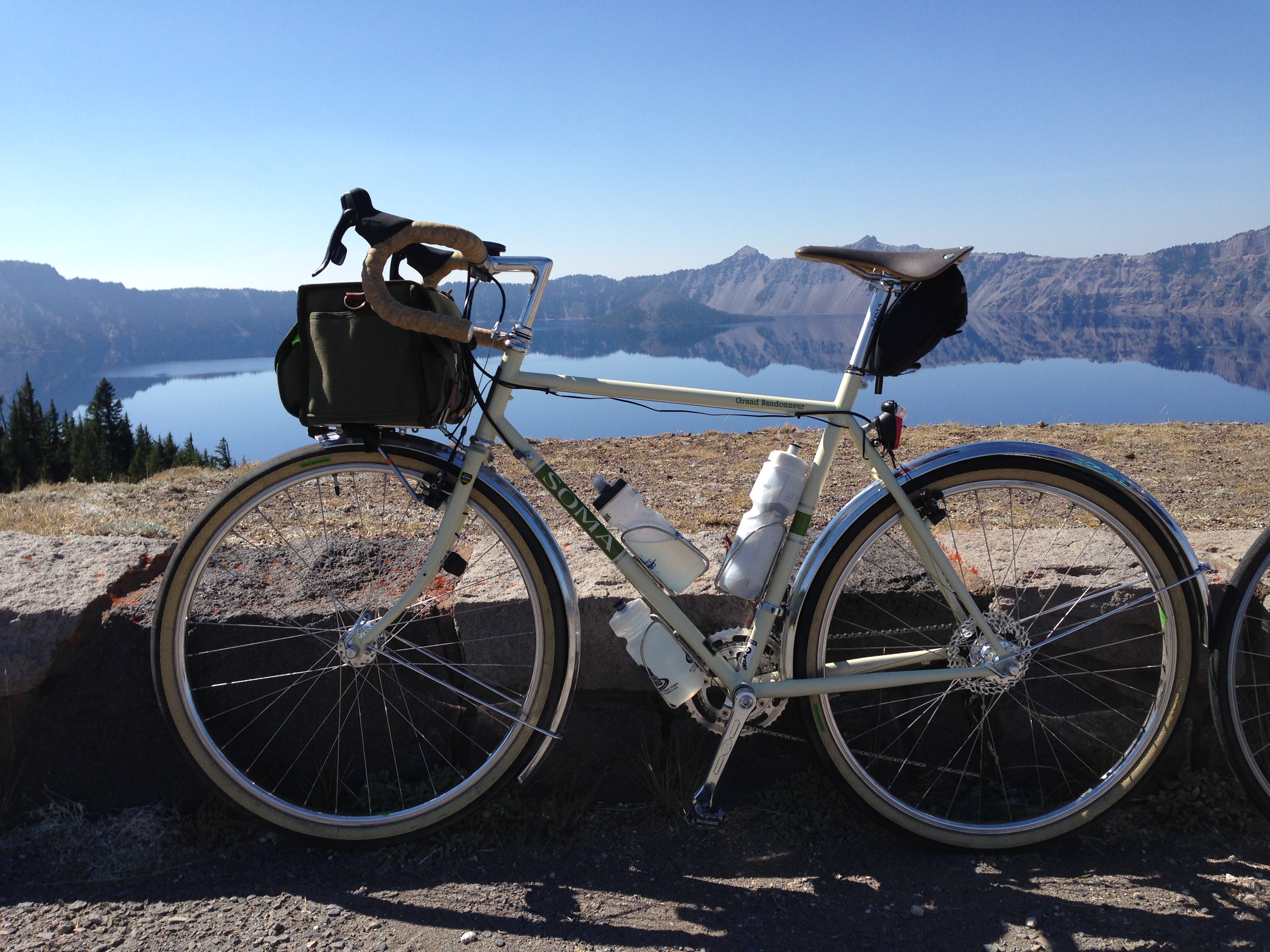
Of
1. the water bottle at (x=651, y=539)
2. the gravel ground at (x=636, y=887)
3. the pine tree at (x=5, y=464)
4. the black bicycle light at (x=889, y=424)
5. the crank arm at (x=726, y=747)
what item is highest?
the black bicycle light at (x=889, y=424)

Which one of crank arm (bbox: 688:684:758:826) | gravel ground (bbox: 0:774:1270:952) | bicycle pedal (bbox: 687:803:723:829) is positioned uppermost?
crank arm (bbox: 688:684:758:826)

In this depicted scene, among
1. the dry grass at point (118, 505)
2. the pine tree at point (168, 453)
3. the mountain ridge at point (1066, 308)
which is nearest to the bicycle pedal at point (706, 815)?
the dry grass at point (118, 505)

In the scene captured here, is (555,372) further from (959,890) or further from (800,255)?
(959,890)

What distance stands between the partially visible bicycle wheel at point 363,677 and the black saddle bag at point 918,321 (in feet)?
3.98

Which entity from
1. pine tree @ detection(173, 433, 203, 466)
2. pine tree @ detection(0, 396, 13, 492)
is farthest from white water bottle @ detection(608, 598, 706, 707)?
pine tree @ detection(0, 396, 13, 492)

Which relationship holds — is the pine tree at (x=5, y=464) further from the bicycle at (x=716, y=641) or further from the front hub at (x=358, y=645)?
the front hub at (x=358, y=645)

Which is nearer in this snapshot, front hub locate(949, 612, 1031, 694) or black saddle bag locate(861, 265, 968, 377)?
black saddle bag locate(861, 265, 968, 377)

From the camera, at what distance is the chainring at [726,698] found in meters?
2.38

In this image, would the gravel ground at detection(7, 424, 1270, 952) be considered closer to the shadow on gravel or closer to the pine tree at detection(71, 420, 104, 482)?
the shadow on gravel

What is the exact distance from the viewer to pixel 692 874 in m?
2.33

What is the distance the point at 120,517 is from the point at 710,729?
6.26m

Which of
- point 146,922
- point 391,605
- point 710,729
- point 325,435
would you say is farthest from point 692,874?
point 325,435

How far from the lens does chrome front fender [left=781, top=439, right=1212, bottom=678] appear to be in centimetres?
228

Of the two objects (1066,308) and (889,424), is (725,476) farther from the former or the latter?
(1066,308)
